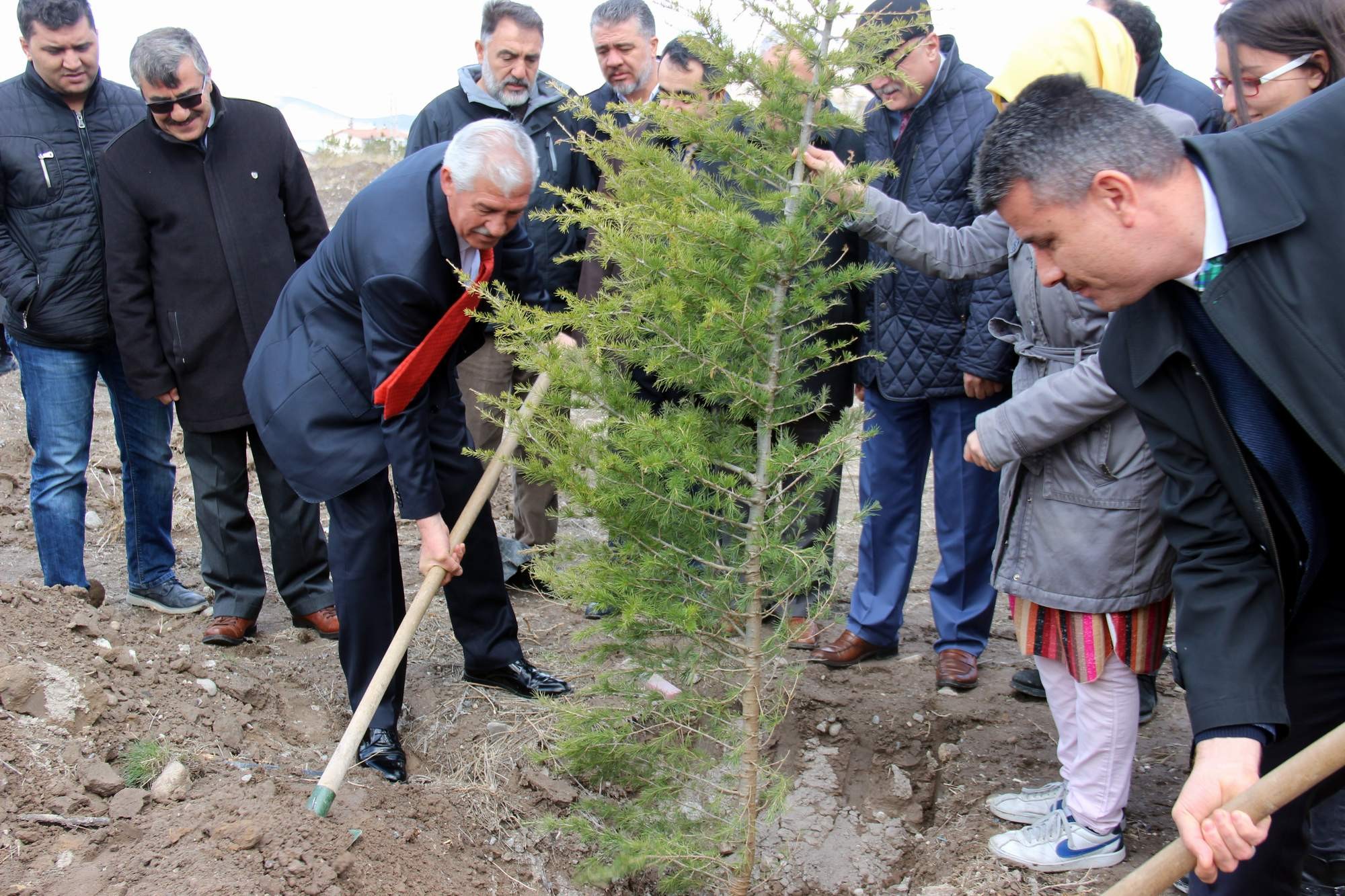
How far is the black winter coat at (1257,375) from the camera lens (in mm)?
1842

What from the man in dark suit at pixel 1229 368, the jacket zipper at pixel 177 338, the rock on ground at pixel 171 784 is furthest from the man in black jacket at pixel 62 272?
the man in dark suit at pixel 1229 368

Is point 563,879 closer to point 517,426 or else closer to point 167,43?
point 517,426

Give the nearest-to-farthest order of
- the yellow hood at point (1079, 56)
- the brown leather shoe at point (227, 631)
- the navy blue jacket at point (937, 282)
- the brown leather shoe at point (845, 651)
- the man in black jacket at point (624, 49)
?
the yellow hood at point (1079, 56) → the navy blue jacket at point (937, 282) → the brown leather shoe at point (845, 651) → the brown leather shoe at point (227, 631) → the man in black jacket at point (624, 49)

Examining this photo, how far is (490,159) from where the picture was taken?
3.06 metres

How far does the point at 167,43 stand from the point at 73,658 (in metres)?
2.31

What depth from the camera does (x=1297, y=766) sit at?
1880mm

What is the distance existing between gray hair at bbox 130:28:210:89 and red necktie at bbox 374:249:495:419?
1.62 metres

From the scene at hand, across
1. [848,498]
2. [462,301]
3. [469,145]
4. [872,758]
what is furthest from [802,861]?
[848,498]

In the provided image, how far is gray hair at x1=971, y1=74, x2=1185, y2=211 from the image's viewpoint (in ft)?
6.13

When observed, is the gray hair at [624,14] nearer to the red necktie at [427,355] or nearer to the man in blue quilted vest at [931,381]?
the man in blue quilted vest at [931,381]

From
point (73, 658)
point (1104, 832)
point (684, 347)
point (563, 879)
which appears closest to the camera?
point (684, 347)

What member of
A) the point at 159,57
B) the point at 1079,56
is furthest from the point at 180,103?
the point at 1079,56

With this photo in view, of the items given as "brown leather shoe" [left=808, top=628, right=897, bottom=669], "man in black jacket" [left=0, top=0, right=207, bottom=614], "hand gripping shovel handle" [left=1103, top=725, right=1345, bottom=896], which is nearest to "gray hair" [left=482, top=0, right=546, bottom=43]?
"man in black jacket" [left=0, top=0, right=207, bottom=614]

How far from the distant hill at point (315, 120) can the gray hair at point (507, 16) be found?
11.7 meters
